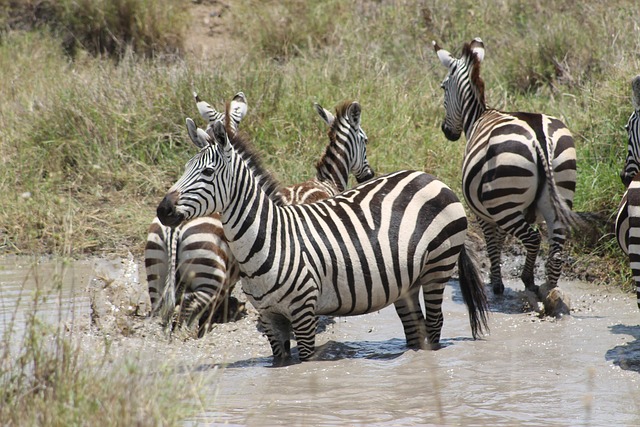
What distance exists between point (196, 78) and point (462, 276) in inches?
195

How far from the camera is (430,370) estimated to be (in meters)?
6.06

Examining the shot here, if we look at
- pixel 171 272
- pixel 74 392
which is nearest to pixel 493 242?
pixel 171 272

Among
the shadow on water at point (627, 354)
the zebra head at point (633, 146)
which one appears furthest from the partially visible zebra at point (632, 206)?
the shadow on water at point (627, 354)

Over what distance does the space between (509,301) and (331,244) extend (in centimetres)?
239

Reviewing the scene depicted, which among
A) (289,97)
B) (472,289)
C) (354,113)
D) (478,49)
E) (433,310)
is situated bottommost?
(433,310)

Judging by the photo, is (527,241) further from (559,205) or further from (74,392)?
(74,392)

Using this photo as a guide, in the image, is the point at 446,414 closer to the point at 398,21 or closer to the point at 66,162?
the point at 66,162

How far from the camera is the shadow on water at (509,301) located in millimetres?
7750

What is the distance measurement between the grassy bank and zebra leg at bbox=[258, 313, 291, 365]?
312cm

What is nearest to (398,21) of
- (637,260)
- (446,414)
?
(637,260)

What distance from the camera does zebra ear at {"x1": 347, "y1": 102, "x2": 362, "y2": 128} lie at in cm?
809

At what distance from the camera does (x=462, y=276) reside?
Answer: 6.77 meters

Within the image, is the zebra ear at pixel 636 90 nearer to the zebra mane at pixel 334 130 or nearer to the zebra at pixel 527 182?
the zebra at pixel 527 182

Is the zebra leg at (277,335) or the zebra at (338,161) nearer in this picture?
the zebra leg at (277,335)
